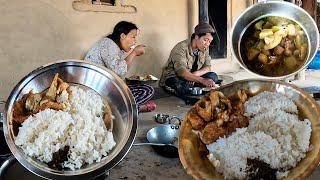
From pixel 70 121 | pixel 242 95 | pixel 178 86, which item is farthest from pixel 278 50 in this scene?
pixel 178 86

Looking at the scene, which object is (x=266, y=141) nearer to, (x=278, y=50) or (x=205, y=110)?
(x=205, y=110)

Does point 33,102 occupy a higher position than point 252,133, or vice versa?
point 33,102

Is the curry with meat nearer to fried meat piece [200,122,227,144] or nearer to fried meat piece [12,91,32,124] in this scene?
fried meat piece [200,122,227,144]

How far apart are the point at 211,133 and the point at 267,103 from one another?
1.22 feet

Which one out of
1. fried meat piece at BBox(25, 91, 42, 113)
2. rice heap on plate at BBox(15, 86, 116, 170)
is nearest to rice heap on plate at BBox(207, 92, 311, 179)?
rice heap on plate at BBox(15, 86, 116, 170)

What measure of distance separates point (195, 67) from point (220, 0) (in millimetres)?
3021

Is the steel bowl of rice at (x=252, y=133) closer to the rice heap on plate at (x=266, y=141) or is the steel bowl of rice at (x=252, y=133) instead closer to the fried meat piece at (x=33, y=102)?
the rice heap on plate at (x=266, y=141)

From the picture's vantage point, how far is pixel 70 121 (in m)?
2.14

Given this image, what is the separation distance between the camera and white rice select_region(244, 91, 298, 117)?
1868 mm

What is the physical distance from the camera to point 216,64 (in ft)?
25.0

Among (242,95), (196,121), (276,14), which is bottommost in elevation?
(196,121)

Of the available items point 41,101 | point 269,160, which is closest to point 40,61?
point 41,101

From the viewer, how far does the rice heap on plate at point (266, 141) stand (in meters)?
1.72

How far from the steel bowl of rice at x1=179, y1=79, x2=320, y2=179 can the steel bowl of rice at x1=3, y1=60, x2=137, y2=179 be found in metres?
0.47
